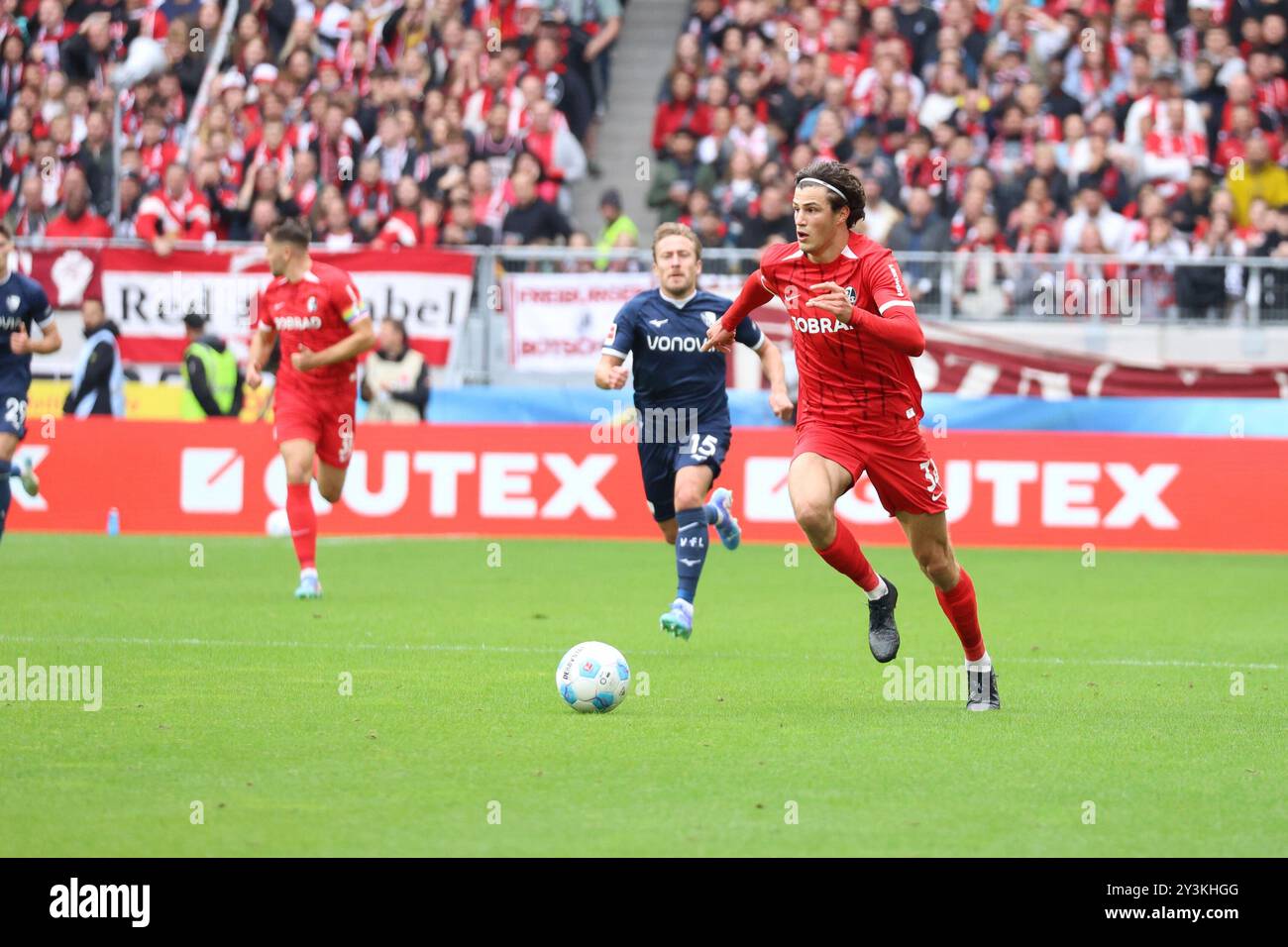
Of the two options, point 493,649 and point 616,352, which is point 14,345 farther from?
point 493,649

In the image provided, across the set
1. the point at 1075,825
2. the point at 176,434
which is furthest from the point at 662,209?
the point at 1075,825

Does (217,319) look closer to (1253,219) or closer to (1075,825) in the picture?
(1253,219)

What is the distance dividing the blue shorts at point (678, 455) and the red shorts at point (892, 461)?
3.11 metres

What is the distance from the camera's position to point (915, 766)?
7629 mm

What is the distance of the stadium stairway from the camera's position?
82.9 ft

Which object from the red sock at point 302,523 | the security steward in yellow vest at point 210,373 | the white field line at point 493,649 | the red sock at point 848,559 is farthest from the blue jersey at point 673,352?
the security steward in yellow vest at point 210,373

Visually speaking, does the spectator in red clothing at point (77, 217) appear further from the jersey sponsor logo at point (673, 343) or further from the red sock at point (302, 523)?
the jersey sponsor logo at point (673, 343)

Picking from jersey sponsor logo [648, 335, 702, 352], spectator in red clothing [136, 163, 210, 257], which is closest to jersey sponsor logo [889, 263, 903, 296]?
jersey sponsor logo [648, 335, 702, 352]

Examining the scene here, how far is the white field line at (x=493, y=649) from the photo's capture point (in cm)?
1123

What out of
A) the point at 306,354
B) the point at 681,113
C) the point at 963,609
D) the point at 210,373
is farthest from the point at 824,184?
the point at 681,113

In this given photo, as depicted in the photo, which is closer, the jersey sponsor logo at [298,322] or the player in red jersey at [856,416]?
the player in red jersey at [856,416]

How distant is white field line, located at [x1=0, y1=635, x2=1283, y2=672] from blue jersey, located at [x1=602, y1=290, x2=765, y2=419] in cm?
186

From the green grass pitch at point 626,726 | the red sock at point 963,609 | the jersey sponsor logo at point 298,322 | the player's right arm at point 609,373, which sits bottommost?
the green grass pitch at point 626,726

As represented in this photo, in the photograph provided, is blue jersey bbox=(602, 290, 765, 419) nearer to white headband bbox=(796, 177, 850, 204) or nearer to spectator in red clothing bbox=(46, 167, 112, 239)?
white headband bbox=(796, 177, 850, 204)
